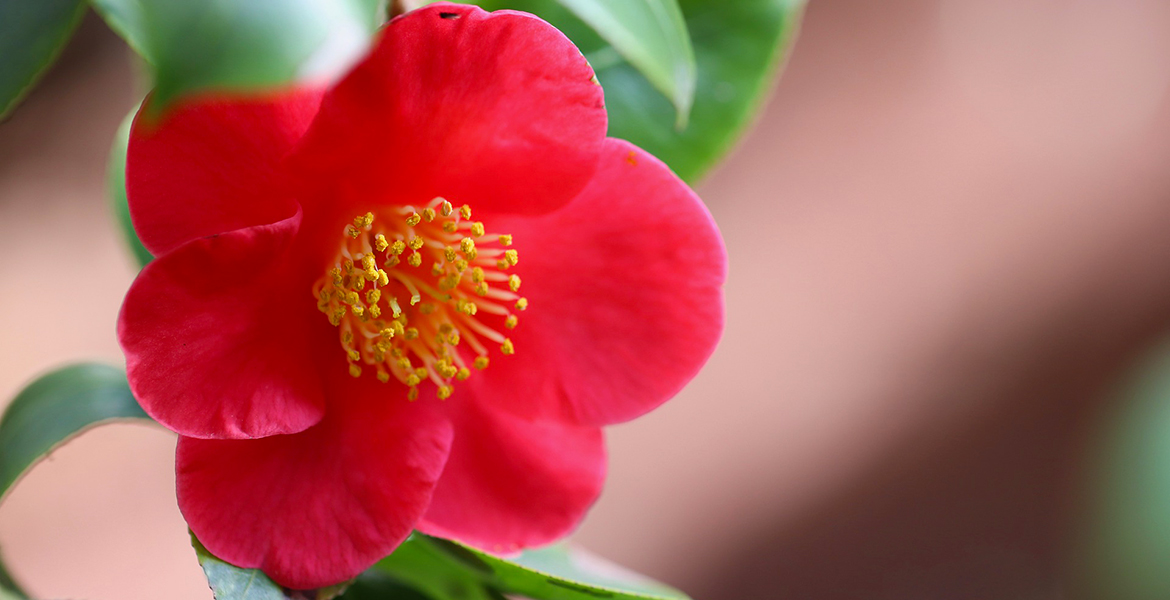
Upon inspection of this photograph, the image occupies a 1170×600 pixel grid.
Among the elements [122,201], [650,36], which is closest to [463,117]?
[650,36]

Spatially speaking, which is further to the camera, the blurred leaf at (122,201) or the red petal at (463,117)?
the blurred leaf at (122,201)

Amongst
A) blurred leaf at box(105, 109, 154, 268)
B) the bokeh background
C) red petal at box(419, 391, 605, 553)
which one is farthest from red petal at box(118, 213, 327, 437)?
the bokeh background

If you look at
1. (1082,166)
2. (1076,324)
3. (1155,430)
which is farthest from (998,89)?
(1155,430)

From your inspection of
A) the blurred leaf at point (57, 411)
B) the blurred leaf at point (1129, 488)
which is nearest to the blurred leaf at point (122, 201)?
the blurred leaf at point (57, 411)

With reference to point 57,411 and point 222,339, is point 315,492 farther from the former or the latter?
point 57,411

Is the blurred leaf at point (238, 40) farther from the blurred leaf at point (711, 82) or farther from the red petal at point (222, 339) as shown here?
the blurred leaf at point (711, 82)

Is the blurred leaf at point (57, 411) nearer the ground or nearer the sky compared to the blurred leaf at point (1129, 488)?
nearer the sky

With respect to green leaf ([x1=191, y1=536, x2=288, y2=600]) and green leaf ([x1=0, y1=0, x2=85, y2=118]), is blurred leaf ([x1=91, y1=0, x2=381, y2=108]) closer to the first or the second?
green leaf ([x1=0, y1=0, x2=85, y2=118])

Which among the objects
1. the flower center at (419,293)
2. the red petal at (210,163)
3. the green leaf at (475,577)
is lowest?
the green leaf at (475,577)
